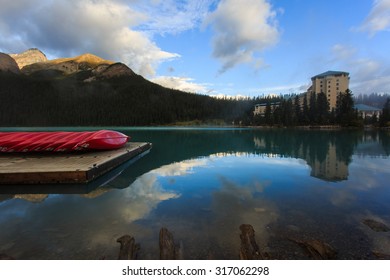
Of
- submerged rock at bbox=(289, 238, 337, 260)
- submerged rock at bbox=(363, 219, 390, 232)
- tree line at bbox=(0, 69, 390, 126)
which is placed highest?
tree line at bbox=(0, 69, 390, 126)

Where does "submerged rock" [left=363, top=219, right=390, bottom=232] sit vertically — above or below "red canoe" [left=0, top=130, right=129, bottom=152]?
below

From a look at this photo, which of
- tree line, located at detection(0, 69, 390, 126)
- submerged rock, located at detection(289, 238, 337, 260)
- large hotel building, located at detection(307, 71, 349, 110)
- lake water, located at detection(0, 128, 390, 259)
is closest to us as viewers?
submerged rock, located at detection(289, 238, 337, 260)

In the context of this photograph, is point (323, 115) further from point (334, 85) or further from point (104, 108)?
point (104, 108)

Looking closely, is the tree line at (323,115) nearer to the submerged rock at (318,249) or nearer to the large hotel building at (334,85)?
the large hotel building at (334,85)

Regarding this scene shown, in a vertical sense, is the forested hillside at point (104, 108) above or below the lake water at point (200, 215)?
above

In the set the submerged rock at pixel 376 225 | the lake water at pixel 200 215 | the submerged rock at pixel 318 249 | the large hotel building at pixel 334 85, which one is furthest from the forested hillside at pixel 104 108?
the submerged rock at pixel 318 249

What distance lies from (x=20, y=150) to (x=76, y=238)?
45.3 feet

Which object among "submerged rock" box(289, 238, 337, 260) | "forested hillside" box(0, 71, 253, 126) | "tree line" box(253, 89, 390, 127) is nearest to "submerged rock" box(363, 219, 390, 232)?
"submerged rock" box(289, 238, 337, 260)

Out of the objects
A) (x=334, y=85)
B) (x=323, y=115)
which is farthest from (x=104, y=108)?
(x=334, y=85)

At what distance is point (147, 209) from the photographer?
7.88 meters

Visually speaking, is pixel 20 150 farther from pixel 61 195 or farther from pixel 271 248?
pixel 271 248

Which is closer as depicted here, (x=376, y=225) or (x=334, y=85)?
(x=376, y=225)

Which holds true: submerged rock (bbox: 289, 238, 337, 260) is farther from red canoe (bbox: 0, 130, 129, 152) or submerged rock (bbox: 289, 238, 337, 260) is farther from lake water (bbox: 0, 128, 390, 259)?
red canoe (bbox: 0, 130, 129, 152)
